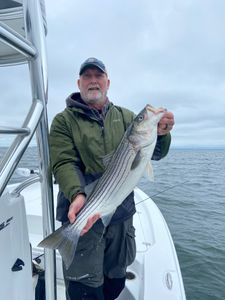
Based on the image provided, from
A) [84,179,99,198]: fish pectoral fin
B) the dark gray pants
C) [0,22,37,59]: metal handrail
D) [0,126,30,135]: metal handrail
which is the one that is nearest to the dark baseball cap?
[84,179,99,198]: fish pectoral fin

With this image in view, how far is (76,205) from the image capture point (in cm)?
219

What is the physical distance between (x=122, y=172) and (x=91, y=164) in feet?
1.15

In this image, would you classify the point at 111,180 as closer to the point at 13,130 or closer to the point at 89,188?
the point at 89,188

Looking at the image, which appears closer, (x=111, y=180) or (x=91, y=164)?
(x=111, y=180)

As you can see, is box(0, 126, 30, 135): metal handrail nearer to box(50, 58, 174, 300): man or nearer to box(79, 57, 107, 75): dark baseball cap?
box(50, 58, 174, 300): man

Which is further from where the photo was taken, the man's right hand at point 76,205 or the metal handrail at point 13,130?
the man's right hand at point 76,205

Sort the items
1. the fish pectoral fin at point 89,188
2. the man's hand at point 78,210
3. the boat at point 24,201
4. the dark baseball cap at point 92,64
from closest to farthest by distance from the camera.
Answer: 1. the boat at point 24,201
2. the man's hand at point 78,210
3. the fish pectoral fin at point 89,188
4. the dark baseball cap at point 92,64

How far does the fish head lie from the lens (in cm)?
223

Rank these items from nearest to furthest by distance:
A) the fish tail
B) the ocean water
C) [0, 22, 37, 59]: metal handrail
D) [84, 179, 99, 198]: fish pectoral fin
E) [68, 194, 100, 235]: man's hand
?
[0, 22, 37, 59]: metal handrail → the fish tail → [68, 194, 100, 235]: man's hand → [84, 179, 99, 198]: fish pectoral fin → the ocean water

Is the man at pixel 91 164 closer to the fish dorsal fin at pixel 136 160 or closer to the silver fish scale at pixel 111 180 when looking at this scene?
the silver fish scale at pixel 111 180

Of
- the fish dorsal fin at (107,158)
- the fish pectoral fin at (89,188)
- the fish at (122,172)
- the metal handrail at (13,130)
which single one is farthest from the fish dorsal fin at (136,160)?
the metal handrail at (13,130)

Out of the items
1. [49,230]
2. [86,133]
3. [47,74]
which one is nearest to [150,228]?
[86,133]

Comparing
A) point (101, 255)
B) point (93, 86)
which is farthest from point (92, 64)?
point (101, 255)

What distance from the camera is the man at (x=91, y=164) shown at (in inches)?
93.0
